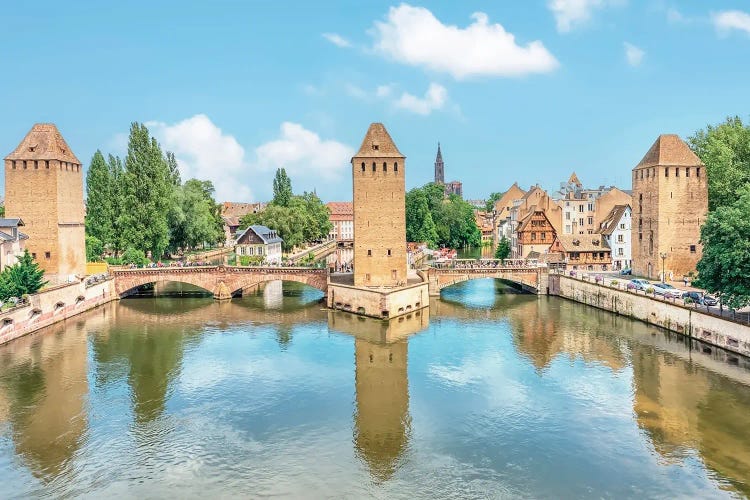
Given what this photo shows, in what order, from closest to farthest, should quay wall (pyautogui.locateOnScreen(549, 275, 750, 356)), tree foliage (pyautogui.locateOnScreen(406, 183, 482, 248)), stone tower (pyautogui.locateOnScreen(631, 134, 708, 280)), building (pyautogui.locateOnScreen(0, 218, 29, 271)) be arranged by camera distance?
1. quay wall (pyautogui.locateOnScreen(549, 275, 750, 356))
2. building (pyautogui.locateOnScreen(0, 218, 29, 271))
3. stone tower (pyautogui.locateOnScreen(631, 134, 708, 280))
4. tree foliage (pyautogui.locateOnScreen(406, 183, 482, 248))

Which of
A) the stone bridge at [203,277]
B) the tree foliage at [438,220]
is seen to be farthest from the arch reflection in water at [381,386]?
the tree foliage at [438,220]

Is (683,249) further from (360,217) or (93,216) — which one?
(93,216)

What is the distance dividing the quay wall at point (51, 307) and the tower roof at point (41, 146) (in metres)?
10.5

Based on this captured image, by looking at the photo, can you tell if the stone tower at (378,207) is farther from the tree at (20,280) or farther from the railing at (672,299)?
the tree at (20,280)

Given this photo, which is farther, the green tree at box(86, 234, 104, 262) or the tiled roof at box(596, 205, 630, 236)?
the green tree at box(86, 234, 104, 262)

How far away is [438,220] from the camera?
332ft

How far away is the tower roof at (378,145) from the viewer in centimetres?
4528

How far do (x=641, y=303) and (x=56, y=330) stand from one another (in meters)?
37.4

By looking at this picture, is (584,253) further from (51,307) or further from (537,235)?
(51,307)

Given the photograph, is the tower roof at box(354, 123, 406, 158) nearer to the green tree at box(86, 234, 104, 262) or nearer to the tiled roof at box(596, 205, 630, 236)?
the tiled roof at box(596, 205, 630, 236)

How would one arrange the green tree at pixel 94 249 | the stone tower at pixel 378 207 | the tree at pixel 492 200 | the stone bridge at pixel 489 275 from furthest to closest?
the tree at pixel 492 200
the green tree at pixel 94 249
the stone bridge at pixel 489 275
the stone tower at pixel 378 207

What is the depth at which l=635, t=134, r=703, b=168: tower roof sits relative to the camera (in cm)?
4791

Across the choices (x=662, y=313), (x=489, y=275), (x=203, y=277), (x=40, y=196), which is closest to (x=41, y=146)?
(x=40, y=196)

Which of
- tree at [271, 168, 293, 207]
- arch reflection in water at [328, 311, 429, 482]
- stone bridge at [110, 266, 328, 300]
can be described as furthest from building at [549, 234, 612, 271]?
tree at [271, 168, 293, 207]
